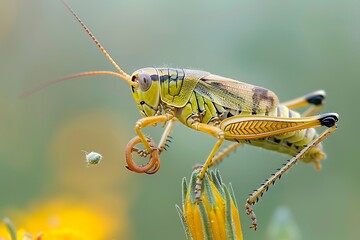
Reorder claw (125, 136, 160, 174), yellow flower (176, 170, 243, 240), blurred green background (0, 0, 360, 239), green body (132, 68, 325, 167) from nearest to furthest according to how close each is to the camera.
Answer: yellow flower (176, 170, 243, 240), claw (125, 136, 160, 174), green body (132, 68, 325, 167), blurred green background (0, 0, 360, 239)

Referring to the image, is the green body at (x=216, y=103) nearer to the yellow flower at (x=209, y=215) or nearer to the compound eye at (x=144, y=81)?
the compound eye at (x=144, y=81)

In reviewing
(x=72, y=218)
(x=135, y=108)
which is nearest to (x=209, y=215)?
(x=72, y=218)

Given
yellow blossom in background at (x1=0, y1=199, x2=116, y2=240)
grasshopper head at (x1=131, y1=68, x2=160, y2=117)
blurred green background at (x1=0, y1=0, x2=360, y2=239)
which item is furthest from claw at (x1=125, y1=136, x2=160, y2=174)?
blurred green background at (x1=0, y1=0, x2=360, y2=239)

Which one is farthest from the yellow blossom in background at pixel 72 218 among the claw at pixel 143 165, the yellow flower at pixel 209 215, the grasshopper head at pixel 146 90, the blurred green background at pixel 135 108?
the yellow flower at pixel 209 215

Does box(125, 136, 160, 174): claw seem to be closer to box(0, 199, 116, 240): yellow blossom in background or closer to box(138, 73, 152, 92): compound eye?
box(138, 73, 152, 92): compound eye

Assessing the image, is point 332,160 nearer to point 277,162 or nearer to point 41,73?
point 277,162

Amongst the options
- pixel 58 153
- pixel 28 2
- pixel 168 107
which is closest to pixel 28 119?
pixel 58 153

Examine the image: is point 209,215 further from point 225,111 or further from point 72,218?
point 72,218
